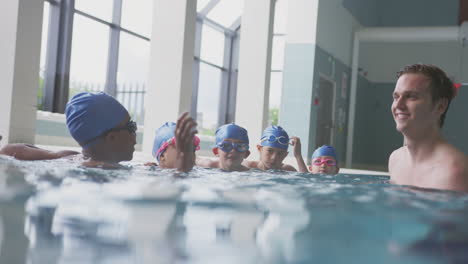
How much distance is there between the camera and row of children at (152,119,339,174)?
3898 mm

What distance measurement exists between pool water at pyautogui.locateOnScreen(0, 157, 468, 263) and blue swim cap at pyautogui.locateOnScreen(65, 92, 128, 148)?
76 cm

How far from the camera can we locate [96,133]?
11.5 feet

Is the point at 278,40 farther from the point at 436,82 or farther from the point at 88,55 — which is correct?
the point at 436,82

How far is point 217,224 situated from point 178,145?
46.2 inches

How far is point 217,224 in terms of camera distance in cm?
182

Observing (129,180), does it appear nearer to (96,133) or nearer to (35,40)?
(96,133)

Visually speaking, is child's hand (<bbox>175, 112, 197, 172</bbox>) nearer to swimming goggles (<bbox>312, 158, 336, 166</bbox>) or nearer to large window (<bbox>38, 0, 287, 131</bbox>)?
swimming goggles (<bbox>312, 158, 336, 166</bbox>)

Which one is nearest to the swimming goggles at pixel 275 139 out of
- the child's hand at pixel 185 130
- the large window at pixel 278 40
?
the child's hand at pixel 185 130

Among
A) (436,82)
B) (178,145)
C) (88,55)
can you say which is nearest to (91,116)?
(178,145)

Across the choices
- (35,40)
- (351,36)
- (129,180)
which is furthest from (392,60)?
(129,180)

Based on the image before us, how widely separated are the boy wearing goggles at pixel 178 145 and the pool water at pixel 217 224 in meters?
0.28

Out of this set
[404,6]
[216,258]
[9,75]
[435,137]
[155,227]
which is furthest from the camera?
[404,6]

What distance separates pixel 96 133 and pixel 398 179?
2216mm

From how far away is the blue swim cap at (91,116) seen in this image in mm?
3498
